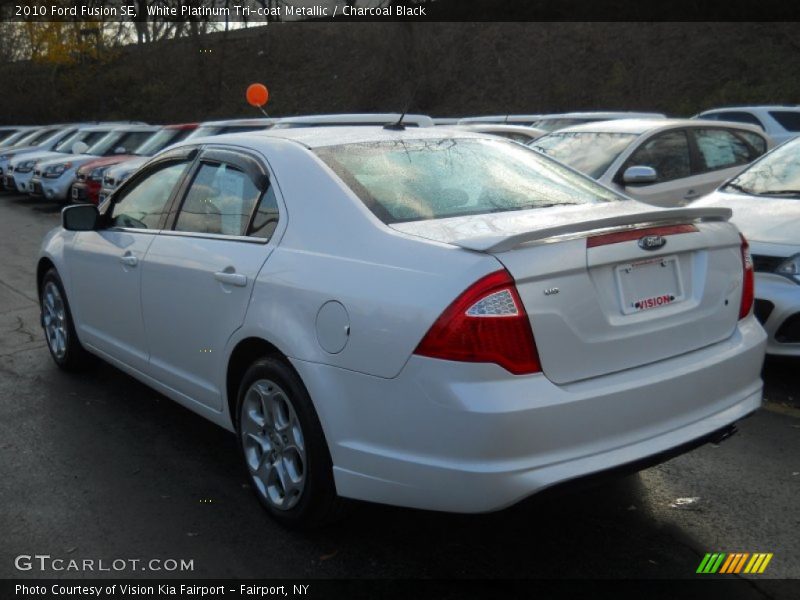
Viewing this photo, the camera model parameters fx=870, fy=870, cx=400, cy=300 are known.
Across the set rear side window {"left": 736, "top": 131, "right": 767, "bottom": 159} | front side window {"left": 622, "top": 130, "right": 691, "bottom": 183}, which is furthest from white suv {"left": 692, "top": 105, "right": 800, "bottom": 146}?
front side window {"left": 622, "top": 130, "right": 691, "bottom": 183}

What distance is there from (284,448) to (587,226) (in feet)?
5.00

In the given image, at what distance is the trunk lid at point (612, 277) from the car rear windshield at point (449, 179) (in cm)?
17

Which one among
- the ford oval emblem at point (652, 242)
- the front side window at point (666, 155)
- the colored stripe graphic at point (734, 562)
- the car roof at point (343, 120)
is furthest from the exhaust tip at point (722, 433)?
the car roof at point (343, 120)

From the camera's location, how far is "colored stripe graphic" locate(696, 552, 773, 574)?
3246mm

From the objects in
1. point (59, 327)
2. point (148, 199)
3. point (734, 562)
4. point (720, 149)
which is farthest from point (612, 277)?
point (720, 149)

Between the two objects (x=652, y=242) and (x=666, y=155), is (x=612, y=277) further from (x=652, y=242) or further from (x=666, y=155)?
(x=666, y=155)

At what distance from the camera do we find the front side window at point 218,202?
401cm

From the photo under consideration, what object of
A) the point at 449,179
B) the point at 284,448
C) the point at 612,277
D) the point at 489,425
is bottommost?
the point at 284,448

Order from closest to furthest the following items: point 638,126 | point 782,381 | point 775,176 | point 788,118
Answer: point 782,381, point 775,176, point 638,126, point 788,118

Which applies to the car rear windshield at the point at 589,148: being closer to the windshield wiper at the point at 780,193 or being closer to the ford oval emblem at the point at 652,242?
the windshield wiper at the point at 780,193

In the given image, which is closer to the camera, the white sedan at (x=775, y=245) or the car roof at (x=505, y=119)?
the white sedan at (x=775, y=245)

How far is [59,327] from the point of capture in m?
5.92

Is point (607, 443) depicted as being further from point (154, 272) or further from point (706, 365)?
point (154, 272)

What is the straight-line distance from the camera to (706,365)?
3301mm
